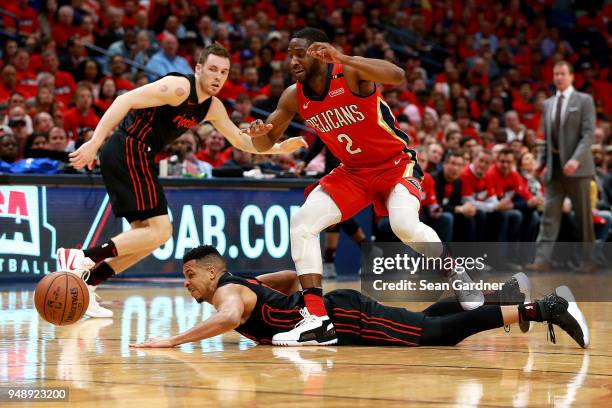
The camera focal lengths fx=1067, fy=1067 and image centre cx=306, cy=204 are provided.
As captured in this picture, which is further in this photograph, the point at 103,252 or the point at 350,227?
the point at 350,227

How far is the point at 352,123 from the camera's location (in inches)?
277

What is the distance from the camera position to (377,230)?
43.3 ft

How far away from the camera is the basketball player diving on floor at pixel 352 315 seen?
6207 millimetres

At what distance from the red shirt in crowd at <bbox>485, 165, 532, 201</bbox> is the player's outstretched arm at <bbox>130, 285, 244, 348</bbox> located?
27.0ft

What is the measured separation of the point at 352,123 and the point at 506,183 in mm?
7481

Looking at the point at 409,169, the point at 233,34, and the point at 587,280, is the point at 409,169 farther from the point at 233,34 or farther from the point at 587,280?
the point at 233,34

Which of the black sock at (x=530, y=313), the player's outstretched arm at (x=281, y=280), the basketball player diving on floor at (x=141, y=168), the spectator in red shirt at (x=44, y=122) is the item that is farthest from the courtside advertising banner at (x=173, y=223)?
the black sock at (x=530, y=313)

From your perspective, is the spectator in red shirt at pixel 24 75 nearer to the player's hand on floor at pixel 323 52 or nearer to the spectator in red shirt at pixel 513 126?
the spectator in red shirt at pixel 513 126

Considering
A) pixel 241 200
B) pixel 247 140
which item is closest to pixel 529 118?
pixel 241 200

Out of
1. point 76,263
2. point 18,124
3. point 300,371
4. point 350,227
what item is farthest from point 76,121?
point 300,371

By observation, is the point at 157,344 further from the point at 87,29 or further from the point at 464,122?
the point at 464,122

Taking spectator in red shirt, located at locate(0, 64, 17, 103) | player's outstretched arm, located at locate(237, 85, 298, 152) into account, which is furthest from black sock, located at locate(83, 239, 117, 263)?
spectator in red shirt, located at locate(0, 64, 17, 103)

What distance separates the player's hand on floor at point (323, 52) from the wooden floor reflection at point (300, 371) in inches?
67.6

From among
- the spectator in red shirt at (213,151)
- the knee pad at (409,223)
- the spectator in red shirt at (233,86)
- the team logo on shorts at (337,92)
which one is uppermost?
the spectator in red shirt at (233,86)
